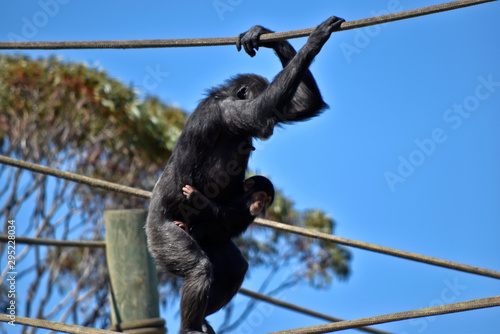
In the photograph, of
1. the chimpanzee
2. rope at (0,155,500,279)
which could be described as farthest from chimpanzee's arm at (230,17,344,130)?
rope at (0,155,500,279)

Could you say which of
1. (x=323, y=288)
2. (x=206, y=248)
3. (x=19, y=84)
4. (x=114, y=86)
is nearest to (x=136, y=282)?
(x=206, y=248)

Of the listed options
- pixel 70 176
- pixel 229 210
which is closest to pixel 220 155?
pixel 229 210

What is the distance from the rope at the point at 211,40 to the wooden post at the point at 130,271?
1.80 m

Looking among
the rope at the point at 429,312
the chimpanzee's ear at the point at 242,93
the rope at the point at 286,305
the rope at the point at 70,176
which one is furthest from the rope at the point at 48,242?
the rope at the point at 429,312

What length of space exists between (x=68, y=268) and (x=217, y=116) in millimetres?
10359

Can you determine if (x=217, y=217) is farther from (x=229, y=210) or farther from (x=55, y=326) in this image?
(x=55, y=326)

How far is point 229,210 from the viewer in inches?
185

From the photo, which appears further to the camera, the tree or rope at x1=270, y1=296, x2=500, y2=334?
the tree

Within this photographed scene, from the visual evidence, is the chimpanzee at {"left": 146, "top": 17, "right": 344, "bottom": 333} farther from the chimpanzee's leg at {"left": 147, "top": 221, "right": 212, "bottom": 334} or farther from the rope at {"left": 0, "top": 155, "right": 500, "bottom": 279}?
the rope at {"left": 0, "top": 155, "right": 500, "bottom": 279}

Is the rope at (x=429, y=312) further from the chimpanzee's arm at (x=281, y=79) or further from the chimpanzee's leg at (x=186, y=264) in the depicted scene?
the chimpanzee's arm at (x=281, y=79)

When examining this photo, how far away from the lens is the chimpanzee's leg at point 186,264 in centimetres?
419

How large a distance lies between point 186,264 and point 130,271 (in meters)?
1.56

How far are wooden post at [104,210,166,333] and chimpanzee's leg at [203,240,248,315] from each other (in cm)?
114

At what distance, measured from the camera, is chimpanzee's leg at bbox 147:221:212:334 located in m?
4.19
